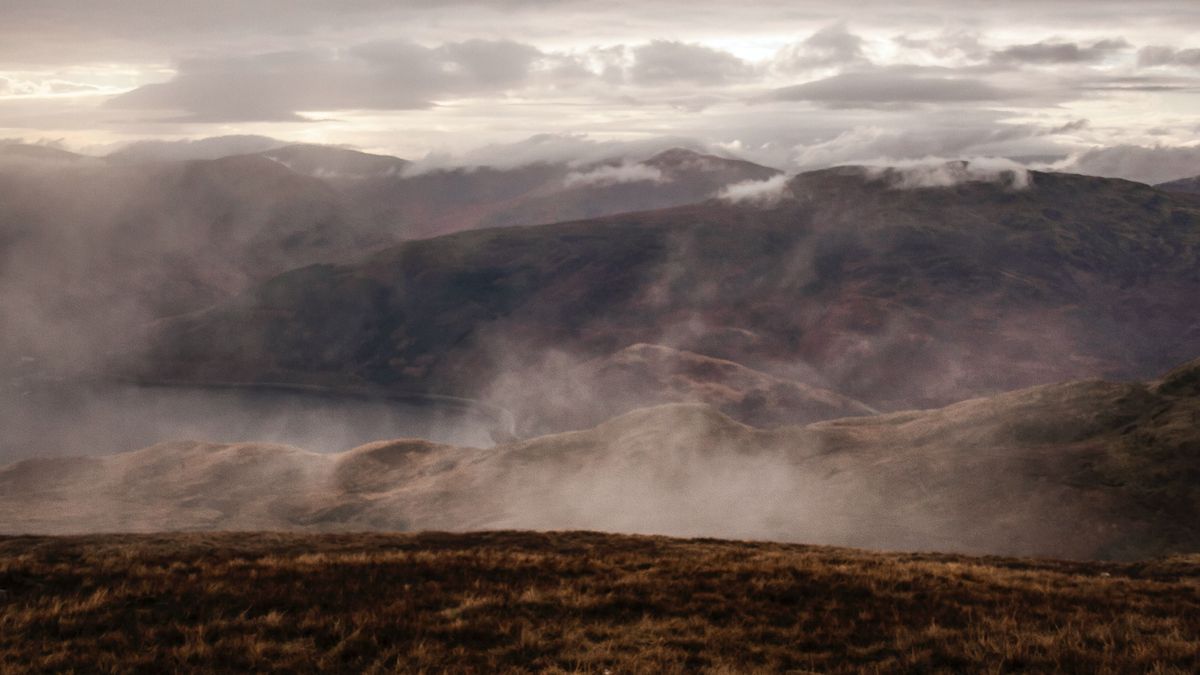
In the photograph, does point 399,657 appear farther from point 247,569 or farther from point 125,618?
point 247,569

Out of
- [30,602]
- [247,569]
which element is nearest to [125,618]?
[30,602]

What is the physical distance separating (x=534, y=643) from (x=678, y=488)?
315 feet

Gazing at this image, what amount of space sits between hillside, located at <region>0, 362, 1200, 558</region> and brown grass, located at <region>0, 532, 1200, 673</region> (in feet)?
207

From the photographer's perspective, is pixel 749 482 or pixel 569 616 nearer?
pixel 569 616

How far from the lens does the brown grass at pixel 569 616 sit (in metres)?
17.1

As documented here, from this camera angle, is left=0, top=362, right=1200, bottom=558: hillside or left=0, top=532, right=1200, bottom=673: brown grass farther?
left=0, top=362, right=1200, bottom=558: hillside

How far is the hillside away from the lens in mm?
86875

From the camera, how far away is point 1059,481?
303 ft

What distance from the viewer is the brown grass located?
56.0ft

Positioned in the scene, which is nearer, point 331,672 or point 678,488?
point 331,672

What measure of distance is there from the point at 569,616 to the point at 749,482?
3718 inches

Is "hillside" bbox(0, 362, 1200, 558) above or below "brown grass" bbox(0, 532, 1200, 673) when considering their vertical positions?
below

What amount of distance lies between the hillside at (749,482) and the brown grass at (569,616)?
63141mm

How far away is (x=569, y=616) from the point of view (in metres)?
20.4
